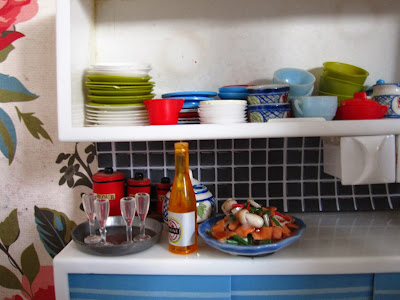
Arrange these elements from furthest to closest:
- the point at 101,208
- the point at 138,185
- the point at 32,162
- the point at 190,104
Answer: the point at 32,162 → the point at 138,185 → the point at 190,104 → the point at 101,208

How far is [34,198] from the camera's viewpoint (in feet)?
4.79

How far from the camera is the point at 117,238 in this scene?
1.14 metres

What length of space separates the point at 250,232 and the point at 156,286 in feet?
1.04

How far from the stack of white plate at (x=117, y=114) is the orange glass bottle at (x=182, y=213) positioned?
20 cm

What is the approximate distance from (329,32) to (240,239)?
0.91 metres

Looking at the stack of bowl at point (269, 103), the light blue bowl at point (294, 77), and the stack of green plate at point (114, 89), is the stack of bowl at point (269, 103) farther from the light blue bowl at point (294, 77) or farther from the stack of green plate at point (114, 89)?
the stack of green plate at point (114, 89)

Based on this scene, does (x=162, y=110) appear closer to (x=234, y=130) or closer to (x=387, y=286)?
(x=234, y=130)

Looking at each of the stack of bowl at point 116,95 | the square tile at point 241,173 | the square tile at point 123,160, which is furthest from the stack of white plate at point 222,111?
the square tile at point 123,160

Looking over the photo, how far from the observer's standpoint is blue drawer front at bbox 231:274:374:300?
98cm

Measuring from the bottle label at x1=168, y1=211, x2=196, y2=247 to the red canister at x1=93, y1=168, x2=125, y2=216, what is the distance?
0.33 metres

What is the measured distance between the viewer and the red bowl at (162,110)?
1.06 meters

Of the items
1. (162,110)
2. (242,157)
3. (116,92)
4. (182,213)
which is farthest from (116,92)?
(242,157)

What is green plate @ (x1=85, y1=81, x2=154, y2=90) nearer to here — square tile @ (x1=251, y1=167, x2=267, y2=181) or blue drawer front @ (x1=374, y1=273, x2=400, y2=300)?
square tile @ (x1=251, y1=167, x2=267, y2=181)

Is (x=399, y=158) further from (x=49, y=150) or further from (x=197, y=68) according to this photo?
(x=49, y=150)
